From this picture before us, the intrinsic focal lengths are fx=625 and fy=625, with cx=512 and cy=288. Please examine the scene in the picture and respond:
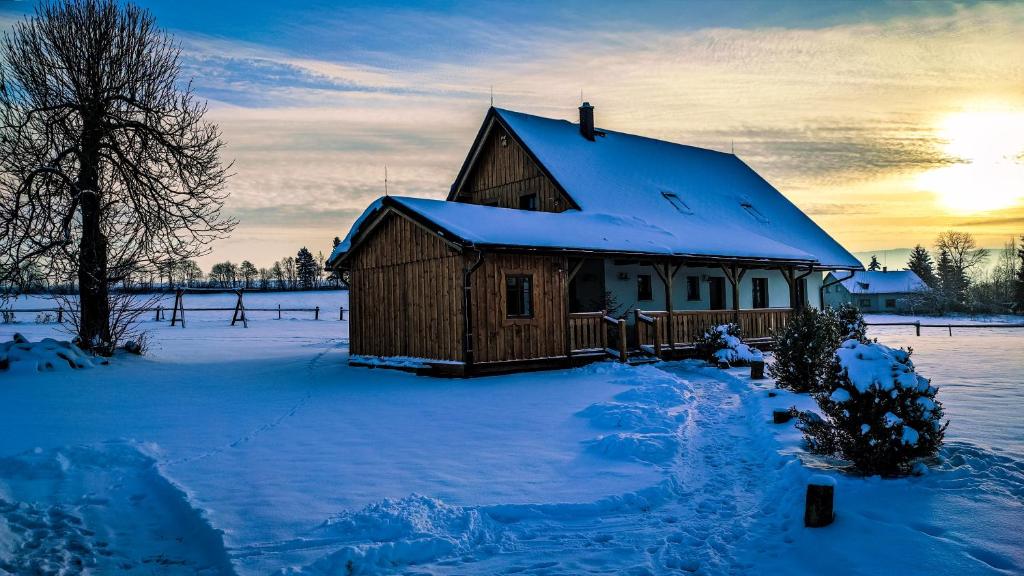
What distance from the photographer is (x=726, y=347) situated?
17.2 metres

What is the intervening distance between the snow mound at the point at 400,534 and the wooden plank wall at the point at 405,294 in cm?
893

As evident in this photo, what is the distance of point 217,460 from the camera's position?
7.27m

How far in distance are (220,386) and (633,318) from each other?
1194 centimetres

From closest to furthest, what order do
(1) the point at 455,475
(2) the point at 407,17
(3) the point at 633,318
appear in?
(1) the point at 455,475 → (2) the point at 407,17 → (3) the point at 633,318

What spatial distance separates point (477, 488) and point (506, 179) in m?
17.9

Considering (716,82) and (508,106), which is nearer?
(716,82)

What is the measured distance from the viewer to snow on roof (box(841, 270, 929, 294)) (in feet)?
216

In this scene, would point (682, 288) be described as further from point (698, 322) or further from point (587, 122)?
point (587, 122)

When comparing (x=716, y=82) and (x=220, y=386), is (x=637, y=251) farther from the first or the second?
(x=220, y=386)

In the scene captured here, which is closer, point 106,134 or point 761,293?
point 106,134

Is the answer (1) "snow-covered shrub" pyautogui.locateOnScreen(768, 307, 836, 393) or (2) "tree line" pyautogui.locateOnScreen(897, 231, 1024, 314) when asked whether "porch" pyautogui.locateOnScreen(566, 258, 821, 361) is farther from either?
(2) "tree line" pyautogui.locateOnScreen(897, 231, 1024, 314)

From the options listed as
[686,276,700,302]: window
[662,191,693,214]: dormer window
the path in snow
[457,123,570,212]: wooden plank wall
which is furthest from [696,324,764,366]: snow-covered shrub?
the path in snow

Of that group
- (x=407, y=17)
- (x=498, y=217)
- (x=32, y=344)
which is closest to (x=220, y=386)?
(x=32, y=344)

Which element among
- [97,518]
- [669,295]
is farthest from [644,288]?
[97,518]
